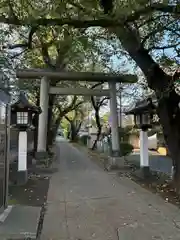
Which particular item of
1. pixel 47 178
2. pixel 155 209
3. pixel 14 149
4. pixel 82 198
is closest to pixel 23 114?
pixel 14 149

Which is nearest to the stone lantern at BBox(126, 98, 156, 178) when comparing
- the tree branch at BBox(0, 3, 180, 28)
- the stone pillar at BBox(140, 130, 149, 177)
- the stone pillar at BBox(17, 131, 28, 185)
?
the stone pillar at BBox(140, 130, 149, 177)

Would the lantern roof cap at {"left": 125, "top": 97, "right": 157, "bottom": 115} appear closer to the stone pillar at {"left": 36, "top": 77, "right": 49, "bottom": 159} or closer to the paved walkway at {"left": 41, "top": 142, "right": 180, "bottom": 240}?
the paved walkway at {"left": 41, "top": 142, "right": 180, "bottom": 240}

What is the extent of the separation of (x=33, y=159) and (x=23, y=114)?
4382mm

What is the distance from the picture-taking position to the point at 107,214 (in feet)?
24.5

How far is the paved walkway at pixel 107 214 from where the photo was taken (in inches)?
240

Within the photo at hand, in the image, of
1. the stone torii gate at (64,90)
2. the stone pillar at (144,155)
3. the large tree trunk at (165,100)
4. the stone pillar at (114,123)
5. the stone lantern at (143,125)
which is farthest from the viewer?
the stone pillar at (114,123)

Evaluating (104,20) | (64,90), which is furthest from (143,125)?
(104,20)

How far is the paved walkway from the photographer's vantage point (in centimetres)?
609

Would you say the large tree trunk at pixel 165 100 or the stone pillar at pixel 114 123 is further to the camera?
the stone pillar at pixel 114 123

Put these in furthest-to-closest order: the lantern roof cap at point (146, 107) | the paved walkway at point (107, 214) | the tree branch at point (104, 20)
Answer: the lantern roof cap at point (146, 107)
the tree branch at point (104, 20)
the paved walkway at point (107, 214)

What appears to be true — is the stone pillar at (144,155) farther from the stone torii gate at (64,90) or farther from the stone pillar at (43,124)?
the stone pillar at (43,124)

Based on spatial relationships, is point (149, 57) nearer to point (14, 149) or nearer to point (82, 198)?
point (82, 198)

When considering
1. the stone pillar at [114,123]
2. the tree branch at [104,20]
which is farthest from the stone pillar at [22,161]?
the stone pillar at [114,123]

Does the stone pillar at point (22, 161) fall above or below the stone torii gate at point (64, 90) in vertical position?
below
